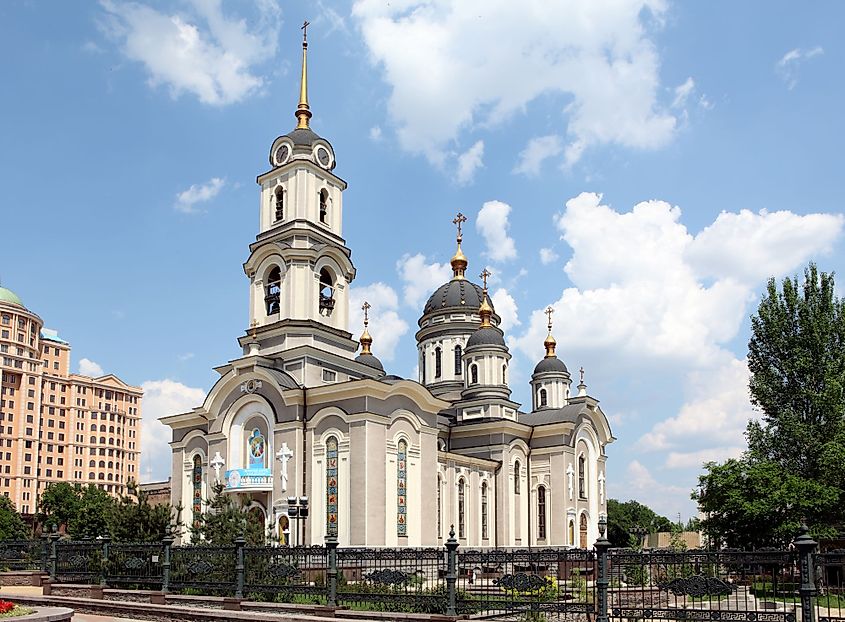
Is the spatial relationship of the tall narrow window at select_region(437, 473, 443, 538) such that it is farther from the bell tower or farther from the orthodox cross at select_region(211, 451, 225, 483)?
the orthodox cross at select_region(211, 451, 225, 483)

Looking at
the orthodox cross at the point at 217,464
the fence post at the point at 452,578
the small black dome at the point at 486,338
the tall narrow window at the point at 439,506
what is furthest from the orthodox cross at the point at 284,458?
the fence post at the point at 452,578

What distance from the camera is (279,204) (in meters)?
35.8

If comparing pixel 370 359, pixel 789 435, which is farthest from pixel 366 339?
pixel 789 435

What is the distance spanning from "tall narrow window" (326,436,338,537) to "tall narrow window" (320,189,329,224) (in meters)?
9.63

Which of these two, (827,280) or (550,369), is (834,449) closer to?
(827,280)

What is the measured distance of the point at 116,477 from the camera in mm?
93000

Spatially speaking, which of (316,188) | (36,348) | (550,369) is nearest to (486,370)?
(550,369)

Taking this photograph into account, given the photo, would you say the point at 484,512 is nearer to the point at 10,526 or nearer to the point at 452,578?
the point at 452,578

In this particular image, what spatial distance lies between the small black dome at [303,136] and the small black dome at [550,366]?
2091 centimetres

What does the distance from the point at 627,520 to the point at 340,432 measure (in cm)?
4976

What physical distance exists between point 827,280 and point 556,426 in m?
13.8

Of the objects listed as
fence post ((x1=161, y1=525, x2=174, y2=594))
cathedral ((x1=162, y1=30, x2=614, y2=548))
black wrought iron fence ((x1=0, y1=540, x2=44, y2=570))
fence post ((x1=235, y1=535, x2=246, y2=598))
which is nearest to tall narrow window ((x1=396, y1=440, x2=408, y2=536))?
cathedral ((x1=162, y1=30, x2=614, y2=548))

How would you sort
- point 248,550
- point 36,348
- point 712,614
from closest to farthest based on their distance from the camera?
point 712,614, point 248,550, point 36,348

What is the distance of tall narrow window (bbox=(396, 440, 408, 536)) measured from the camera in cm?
3134
